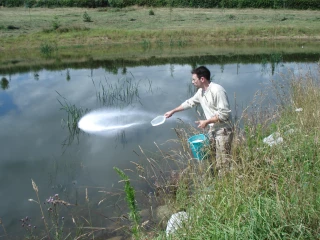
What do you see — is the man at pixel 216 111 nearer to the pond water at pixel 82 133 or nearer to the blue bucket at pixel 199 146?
the blue bucket at pixel 199 146

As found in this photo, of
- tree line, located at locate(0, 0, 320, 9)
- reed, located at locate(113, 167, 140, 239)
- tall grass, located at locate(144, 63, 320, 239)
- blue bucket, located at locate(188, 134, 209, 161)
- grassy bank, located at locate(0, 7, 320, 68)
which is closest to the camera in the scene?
tall grass, located at locate(144, 63, 320, 239)

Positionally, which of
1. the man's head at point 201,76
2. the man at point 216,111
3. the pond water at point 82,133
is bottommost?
the pond water at point 82,133

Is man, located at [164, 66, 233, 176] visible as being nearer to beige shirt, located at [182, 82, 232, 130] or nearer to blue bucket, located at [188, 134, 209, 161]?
beige shirt, located at [182, 82, 232, 130]

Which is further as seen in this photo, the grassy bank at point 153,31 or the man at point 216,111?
the grassy bank at point 153,31

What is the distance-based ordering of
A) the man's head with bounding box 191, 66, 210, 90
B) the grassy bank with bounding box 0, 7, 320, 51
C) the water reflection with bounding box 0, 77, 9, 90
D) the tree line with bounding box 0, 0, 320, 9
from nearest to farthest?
the man's head with bounding box 191, 66, 210, 90, the water reflection with bounding box 0, 77, 9, 90, the grassy bank with bounding box 0, 7, 320, 51, the tree line with bounding box 0, 0, 320, 9

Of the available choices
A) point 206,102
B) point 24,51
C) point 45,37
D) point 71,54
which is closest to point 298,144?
point 206,102

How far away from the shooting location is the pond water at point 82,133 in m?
6.20

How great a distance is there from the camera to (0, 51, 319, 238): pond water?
20.4ft

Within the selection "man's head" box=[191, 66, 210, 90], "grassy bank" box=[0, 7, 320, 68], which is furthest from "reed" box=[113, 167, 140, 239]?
"grassy bank" box=[0, 7, 320, 68]

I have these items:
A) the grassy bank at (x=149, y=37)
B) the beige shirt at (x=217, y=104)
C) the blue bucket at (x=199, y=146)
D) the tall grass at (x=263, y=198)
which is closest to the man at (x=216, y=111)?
the beige shirt at (x=217, y=104)

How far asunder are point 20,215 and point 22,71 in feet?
48.2

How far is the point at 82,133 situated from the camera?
9.15 meters

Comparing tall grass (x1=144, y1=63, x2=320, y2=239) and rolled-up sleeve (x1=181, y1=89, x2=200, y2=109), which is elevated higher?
rolled-up sleeve (x1=181, y1=89, x2=200, y2=109)

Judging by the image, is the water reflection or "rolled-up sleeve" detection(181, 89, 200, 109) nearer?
"rolled-up sleeve" detection(181, 89, 200, 109)
